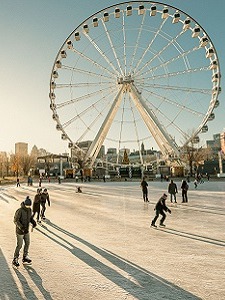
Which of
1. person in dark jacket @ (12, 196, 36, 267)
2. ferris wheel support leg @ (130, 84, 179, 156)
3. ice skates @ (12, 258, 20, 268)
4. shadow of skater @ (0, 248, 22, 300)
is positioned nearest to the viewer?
shadow of skater @ (0, 248, 22, 300)

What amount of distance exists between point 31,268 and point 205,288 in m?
3.62

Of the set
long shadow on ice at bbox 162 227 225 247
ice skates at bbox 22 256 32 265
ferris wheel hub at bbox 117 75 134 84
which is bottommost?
long shadow on ice at bbox 162 227 225 247

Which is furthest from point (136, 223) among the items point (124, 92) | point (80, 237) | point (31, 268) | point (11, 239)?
point (124, 92)

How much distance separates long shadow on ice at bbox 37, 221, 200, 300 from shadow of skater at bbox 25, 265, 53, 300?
118 cm

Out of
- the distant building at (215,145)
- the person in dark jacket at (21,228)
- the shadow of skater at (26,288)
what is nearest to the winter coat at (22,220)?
the person in dark jacket at (21,228)

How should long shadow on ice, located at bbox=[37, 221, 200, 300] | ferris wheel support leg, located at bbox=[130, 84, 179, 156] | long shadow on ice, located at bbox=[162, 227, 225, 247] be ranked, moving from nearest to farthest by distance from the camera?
long shadow on ice, located at bbox=[37, 221, 200, 300], long shadow on ice, located at bbox=[162, 227, 225, 247], ferris wheel support leg, located at bbox=[130, 84, 179, 156]

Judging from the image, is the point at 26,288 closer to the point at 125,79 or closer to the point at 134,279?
the point at 134,279

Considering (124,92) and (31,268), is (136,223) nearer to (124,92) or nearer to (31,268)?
(31,268)

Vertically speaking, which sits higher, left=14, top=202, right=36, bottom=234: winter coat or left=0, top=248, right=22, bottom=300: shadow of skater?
left=14, top=202, right=36, bottom=234: winter coat

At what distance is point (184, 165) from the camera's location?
Answer: 40.1 m

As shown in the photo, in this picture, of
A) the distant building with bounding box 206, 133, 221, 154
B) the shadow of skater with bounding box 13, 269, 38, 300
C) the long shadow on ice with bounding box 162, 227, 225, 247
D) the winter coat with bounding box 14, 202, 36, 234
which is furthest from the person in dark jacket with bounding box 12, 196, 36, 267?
the distant building with bounding box 206, 133, 221, 154

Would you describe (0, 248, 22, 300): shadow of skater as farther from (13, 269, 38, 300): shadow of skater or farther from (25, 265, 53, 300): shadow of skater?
(25, 265, 53, 300): shadow of skater

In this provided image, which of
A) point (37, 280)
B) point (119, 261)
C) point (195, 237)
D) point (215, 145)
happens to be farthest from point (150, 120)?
point (215, 145)

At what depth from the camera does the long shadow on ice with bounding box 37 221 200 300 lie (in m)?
4.48
